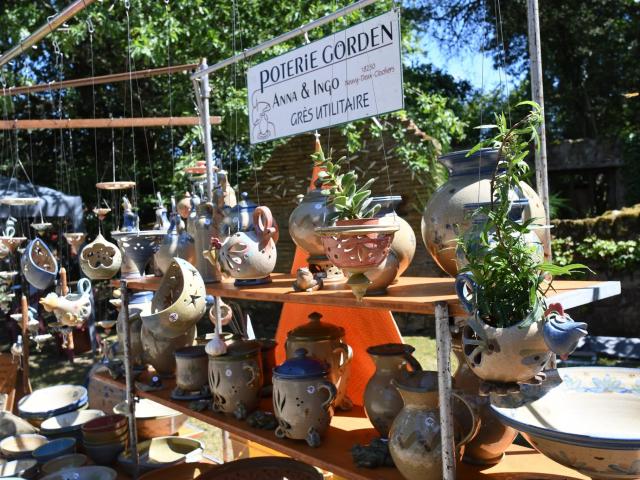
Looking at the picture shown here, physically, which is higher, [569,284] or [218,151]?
[218,151]

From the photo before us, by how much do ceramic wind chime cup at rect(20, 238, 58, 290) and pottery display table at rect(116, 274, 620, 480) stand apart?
105cm

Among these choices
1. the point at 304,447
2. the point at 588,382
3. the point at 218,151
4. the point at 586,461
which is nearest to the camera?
the point at 586,461

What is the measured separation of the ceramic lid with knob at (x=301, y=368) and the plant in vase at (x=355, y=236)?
41 centimetres

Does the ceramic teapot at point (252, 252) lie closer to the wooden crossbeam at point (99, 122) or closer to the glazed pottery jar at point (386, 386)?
the glazed pottery jar at point (386, 386)

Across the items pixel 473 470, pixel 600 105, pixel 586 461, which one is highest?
pixel 600 105

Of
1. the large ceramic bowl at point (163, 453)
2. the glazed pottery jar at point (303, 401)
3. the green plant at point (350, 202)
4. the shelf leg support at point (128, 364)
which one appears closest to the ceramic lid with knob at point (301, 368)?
the glazed pottery jar at point (303, 401)

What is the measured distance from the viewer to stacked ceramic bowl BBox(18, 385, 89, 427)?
11.2ft

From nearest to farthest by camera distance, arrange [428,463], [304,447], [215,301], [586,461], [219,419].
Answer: [586,461]
[428,463]
[304,447]
[219,419]
[215,301]

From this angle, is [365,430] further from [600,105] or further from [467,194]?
[600,105]

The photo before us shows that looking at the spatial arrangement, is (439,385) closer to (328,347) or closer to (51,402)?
(328,347)

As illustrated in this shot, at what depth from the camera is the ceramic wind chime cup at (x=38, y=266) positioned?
277cm

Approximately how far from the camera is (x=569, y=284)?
1569mm

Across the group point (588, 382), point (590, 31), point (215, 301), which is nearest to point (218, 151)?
point (215, 301)

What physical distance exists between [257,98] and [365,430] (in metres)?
1.22
